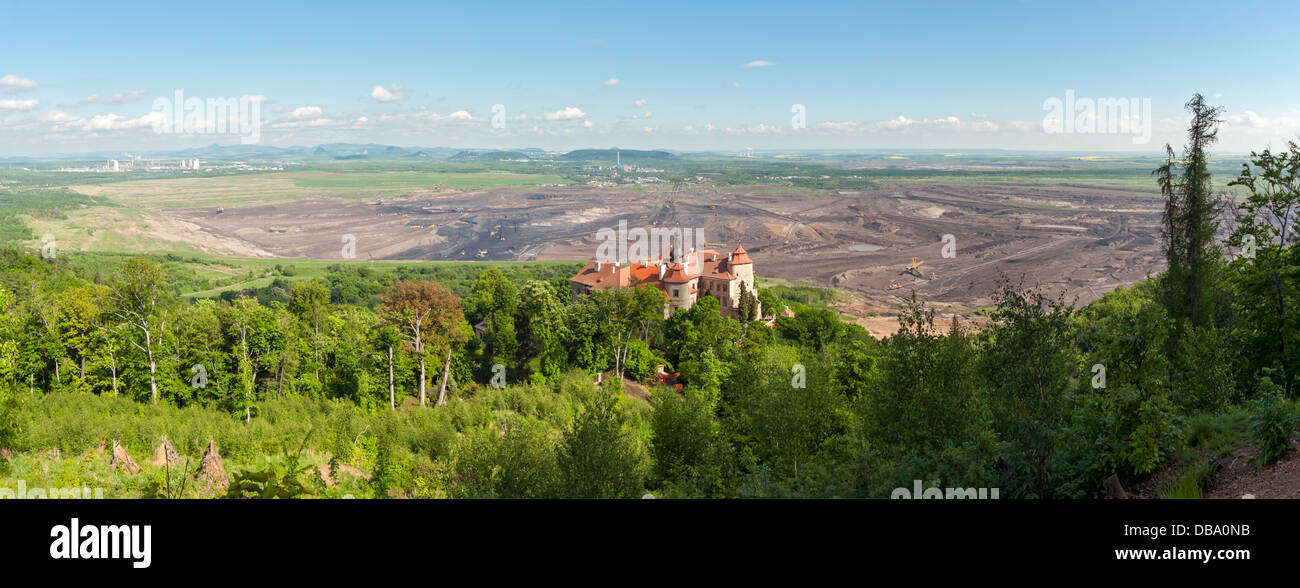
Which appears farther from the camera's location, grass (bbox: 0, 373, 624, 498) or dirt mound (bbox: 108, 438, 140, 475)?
dirt mound (bbox: 108, 438, 140, 475)

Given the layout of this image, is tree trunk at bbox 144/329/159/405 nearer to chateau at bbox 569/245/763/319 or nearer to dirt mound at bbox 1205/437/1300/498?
chateau at bbox 569/245/763/319

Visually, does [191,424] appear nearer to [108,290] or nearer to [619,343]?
[108,290]

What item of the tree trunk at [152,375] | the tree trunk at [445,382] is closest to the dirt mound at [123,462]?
the tree trunk at [152,375]

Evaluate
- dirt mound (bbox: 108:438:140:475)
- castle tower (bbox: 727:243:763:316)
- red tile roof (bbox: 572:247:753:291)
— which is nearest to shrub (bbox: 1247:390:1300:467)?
dirt mound (bbox: 108:438:140:475)

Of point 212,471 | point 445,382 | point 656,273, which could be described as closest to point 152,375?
point 445,382

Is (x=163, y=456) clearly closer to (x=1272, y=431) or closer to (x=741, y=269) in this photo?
(x=1272, y=431)

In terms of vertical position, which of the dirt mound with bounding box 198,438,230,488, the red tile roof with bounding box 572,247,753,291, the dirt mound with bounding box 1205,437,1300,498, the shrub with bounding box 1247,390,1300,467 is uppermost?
the red tile roof with bounding box 572,247,753,291
